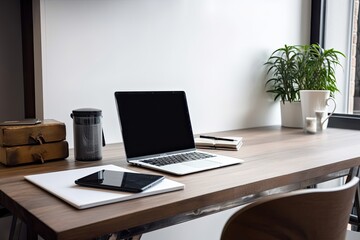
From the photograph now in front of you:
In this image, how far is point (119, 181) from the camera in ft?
3.16

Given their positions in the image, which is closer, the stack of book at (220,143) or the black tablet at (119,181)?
the black tablet at (119,181)

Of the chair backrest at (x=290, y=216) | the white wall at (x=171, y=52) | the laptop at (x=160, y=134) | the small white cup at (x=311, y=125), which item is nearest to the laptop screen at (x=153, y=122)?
the laptop at (x=160, y=134)

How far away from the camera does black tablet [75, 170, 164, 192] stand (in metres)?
0.92

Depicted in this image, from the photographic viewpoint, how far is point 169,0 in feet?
5.74

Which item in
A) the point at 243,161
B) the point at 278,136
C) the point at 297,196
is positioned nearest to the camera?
the point at 297,196

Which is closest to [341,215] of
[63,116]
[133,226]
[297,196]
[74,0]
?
[297,196]

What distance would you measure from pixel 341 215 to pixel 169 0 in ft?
4.04

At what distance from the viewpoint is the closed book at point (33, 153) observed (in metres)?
Result: 1.16

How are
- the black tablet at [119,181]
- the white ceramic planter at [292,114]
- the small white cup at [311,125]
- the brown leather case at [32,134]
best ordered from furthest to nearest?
the white ceramic planter at [292,114], the small white cup at [311,125], the brown leather case at [32,134], the black tablet at [119,181]

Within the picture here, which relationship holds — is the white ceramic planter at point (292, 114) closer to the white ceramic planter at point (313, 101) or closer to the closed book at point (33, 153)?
the white ceramic planter at point (313, 101)

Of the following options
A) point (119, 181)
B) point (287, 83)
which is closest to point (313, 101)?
point (287, 83)

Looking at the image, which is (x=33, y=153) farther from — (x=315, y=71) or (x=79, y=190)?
(x=315, y=71)

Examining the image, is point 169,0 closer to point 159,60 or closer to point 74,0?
point 159,60

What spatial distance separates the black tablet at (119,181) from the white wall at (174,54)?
52 centimetres
